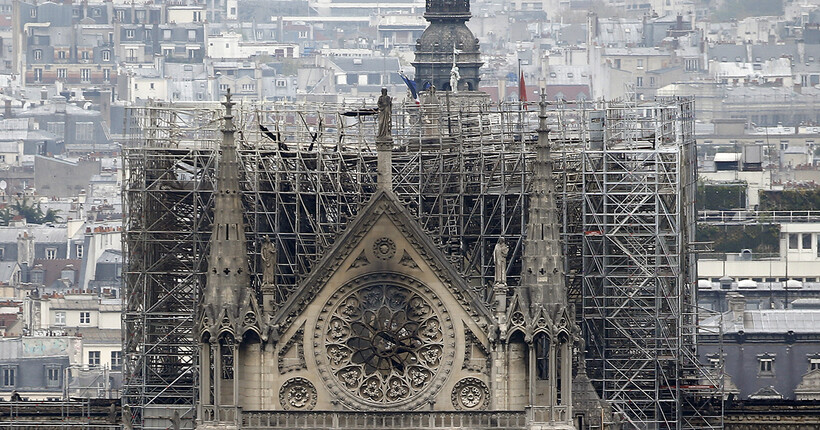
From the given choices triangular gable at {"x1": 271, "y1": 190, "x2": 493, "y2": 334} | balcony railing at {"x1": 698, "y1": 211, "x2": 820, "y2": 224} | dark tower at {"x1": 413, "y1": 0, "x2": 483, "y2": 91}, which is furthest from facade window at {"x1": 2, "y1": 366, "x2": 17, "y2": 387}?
triangular gable at {"x1": 271, "y1": 190, "x2": 493, "y2": 334}

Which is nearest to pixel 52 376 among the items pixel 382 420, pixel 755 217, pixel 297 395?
pixel 755 217

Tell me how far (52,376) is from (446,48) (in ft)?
71.0

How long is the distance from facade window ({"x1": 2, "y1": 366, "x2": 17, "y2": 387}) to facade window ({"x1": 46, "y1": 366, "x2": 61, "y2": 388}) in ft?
4.32

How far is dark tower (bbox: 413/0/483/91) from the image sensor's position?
152 m

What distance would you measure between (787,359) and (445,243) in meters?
30.5

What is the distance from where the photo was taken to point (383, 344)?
79.9 m

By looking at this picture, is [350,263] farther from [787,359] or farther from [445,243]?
[787,359]

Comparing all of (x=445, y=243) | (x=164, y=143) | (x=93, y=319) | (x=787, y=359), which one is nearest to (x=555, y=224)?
(x=445, y=243)

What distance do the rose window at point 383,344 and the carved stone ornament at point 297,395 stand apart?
0.55 meters

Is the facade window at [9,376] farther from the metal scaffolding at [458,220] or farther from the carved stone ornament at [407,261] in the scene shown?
the carved stone ornament at [407,261]

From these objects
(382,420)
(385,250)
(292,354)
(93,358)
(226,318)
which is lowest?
(382,420)

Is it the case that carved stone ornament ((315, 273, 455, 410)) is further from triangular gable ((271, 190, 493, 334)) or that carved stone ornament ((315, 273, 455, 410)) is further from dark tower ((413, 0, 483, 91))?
dark tower ((413, 0, 483, 91))

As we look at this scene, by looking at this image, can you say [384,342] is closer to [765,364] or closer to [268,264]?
[268,264]

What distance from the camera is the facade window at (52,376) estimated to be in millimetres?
159750
